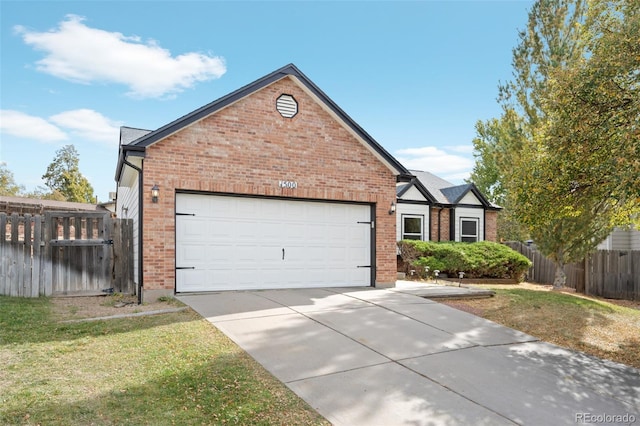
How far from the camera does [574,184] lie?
8.12 meters

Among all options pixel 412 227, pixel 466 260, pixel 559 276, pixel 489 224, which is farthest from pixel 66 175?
pixel 559 276

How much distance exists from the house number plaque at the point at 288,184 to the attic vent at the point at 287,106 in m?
1.66

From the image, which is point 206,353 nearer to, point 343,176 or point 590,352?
point 590,352

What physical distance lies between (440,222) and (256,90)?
1329 centimetres

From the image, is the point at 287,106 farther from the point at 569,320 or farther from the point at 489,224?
the point at 489,224

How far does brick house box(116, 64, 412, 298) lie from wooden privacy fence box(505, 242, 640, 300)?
901 centimetres

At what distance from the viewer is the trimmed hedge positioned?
16375mm

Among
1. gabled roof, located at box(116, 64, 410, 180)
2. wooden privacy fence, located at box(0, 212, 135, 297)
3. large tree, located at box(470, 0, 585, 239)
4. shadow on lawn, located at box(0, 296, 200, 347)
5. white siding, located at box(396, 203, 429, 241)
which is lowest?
shadow on lawn, located at box(0, 296, 200, 347)

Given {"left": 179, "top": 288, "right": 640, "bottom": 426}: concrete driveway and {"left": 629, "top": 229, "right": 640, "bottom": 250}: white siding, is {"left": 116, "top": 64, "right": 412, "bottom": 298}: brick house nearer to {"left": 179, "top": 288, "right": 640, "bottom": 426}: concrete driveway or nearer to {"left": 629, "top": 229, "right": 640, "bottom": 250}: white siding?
{"left": 179, "top": 288, "right": 640, "bottom": 426}: concrete driveway

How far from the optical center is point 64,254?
1005 centimetres

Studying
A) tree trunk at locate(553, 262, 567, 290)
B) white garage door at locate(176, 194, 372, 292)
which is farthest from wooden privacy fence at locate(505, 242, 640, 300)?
white garage door at locate(176, 194, 372, 292)

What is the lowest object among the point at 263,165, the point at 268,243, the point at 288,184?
the point at 268,243

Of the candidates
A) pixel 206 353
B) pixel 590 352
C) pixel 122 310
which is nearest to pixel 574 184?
pixel 590 352

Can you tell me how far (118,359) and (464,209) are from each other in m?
18.7
